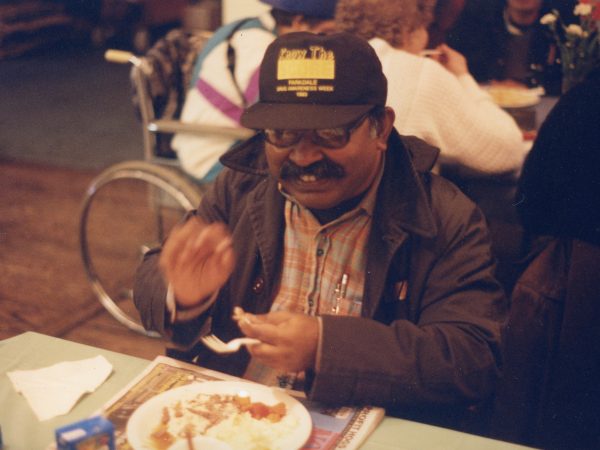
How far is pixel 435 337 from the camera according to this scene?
1401 mm

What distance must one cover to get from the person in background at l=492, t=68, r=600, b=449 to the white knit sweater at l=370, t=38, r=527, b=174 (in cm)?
27

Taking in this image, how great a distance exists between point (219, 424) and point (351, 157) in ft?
1.90

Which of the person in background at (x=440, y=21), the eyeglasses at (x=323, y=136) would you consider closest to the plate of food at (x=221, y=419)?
the eyeglasses at (x=323, y=136)

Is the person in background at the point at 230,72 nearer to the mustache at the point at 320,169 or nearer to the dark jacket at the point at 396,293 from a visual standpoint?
the dark jacket at the point at 396,293

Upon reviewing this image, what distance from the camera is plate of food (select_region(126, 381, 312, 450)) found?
3.90 ft

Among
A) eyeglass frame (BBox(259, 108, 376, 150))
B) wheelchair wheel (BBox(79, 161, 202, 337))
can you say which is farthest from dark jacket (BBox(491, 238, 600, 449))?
wheelchair wheel (BBox(79, 161, 202, 337))

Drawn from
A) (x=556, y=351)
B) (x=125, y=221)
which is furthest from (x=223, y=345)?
(x=125, y=221)

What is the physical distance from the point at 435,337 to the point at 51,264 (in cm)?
302

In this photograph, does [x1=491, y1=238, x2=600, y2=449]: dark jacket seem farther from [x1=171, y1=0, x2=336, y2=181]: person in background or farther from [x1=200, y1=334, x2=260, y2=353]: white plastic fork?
[x1=171, y1=0, x2=336, y2=181]: person in background

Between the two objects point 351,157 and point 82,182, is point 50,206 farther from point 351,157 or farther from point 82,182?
point 351,157

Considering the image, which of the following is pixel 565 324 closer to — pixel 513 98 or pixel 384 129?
pixel 384 129

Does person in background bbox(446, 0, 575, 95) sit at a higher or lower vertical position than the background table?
higher

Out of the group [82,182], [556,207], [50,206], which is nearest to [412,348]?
[556,207]

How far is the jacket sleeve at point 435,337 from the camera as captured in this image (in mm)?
1307
